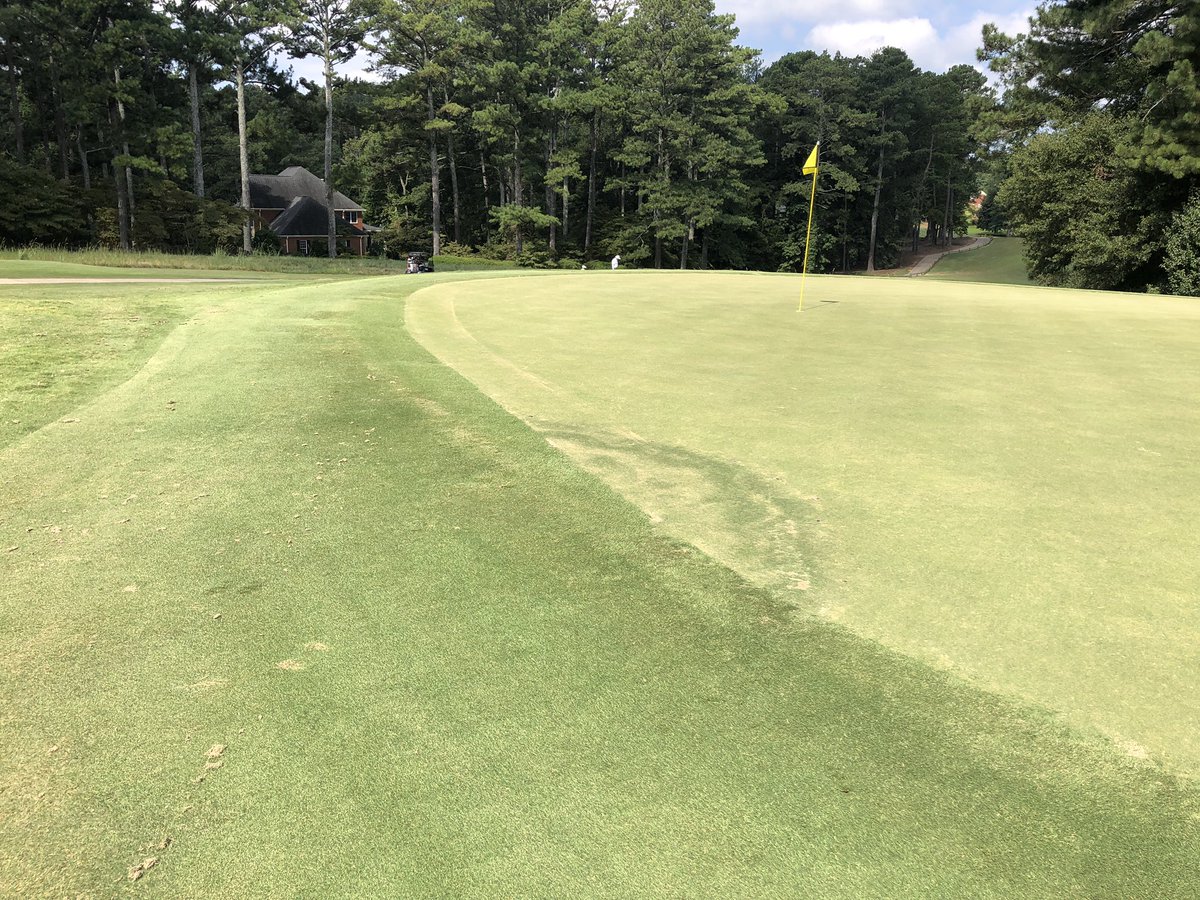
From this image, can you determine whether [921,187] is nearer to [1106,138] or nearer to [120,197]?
[1106,138]

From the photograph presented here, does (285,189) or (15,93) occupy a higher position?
(15,93)

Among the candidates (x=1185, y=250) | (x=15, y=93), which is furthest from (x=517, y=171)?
(x=1185, y=250)

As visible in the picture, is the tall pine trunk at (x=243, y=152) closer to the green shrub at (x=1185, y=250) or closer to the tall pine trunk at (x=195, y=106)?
the tall pine trunk at (x=195, y=106)

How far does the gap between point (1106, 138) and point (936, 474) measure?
1471 inches

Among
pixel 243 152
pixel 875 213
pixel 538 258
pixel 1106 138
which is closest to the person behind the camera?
pixel 1106 138

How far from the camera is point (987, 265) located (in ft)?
215

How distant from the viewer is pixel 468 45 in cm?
4706

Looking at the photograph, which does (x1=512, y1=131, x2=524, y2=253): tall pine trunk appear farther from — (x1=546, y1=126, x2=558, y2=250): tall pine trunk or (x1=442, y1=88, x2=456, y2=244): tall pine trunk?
Result: (x1=442, y1=88, x2=456, y2=244): tall pine trunk

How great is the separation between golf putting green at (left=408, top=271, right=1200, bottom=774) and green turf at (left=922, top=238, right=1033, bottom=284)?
175ft

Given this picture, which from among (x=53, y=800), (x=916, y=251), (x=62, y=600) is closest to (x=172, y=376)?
(x=62, y=600)

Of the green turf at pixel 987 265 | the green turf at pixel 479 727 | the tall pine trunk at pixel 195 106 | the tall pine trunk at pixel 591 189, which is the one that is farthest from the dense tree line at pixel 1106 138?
the tall pine trunk at pixel 195 106

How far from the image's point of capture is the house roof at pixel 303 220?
59.5 metres

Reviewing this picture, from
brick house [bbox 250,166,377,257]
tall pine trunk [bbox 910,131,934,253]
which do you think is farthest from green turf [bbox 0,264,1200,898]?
tall pine trunk [bbox 910,131,934,253]

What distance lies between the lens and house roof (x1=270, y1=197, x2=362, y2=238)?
59.5m
